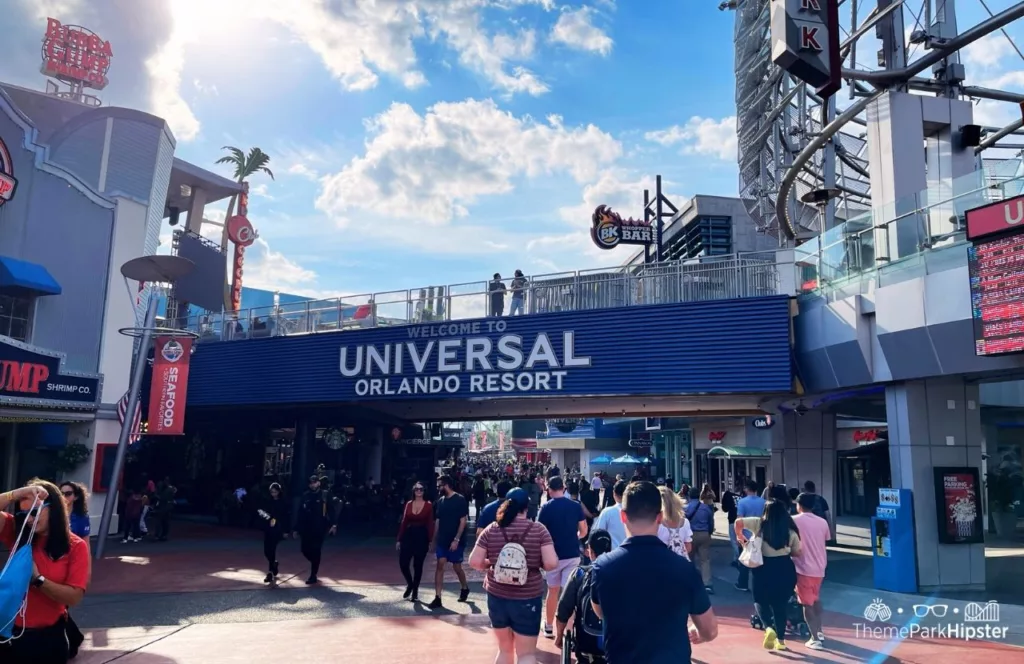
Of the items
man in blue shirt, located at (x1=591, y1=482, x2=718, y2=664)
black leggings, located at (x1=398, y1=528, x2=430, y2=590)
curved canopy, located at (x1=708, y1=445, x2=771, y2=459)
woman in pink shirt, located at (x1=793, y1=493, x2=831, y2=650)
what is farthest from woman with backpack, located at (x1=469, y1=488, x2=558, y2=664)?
curved canopy, located at (x1=708, y1=445, x2=771, y2=459)

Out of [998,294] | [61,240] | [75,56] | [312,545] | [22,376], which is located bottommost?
[312,545]

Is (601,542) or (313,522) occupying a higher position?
(601,542)

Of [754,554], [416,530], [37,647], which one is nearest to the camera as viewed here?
[37,647]

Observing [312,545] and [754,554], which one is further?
[312,545]

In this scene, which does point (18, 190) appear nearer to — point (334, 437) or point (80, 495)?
point (334, 437)

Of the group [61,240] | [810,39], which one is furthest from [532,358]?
[61,240]

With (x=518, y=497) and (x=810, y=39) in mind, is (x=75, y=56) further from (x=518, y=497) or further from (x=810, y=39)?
(x=518, y=497)

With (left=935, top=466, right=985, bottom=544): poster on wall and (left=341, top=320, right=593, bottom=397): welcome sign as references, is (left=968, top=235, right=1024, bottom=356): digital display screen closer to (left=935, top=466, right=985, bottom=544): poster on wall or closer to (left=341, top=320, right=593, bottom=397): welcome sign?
(left=935, top=466, right=985, bottom=544): poster on wall

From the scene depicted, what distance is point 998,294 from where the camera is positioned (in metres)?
10.9

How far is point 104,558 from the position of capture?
1600cm

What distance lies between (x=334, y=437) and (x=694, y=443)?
56.6ft

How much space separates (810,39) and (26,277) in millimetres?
18643

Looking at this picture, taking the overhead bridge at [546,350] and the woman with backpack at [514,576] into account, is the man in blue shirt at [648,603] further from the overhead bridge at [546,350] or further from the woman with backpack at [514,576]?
the overhead bridge at [546,350]

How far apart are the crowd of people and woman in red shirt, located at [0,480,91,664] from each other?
2.90 m
